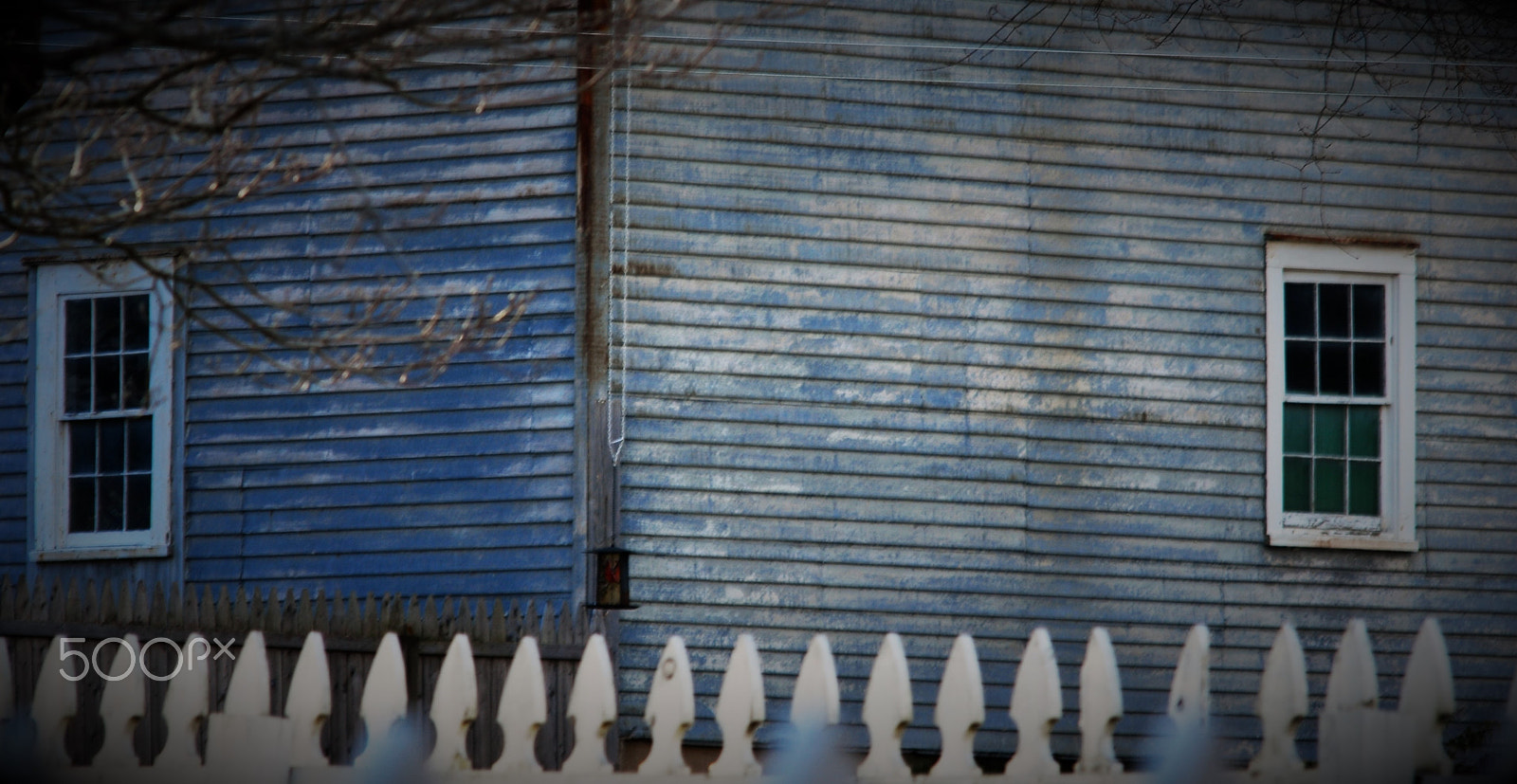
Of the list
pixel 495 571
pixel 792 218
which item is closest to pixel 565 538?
pixel 495 571

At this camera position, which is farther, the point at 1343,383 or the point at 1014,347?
the point at 1343,383

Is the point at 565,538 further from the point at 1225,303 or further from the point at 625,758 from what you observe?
the point at 1225,303

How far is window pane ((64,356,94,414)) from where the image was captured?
970 centimetres

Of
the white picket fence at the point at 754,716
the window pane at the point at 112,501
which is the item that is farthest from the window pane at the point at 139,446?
the white picket fence at the point at 754,716

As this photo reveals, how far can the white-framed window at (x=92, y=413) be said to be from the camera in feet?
31.2

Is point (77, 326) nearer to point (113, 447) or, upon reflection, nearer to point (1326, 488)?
point (113, 447)

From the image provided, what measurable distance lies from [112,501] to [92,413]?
630 mm

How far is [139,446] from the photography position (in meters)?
9.58

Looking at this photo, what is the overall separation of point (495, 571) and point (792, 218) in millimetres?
2920

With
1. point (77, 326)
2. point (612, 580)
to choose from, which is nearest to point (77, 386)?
point (77, 326)

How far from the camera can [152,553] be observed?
30.4 feet

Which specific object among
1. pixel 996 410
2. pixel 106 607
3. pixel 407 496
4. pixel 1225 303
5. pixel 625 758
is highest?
pixel 1225 303

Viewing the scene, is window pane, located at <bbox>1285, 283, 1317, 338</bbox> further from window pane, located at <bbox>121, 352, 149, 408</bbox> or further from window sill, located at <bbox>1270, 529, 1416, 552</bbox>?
window pane, located at <bbox>121, 352, 149, 408</bbox>

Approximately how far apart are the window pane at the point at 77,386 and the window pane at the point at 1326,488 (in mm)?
8458
